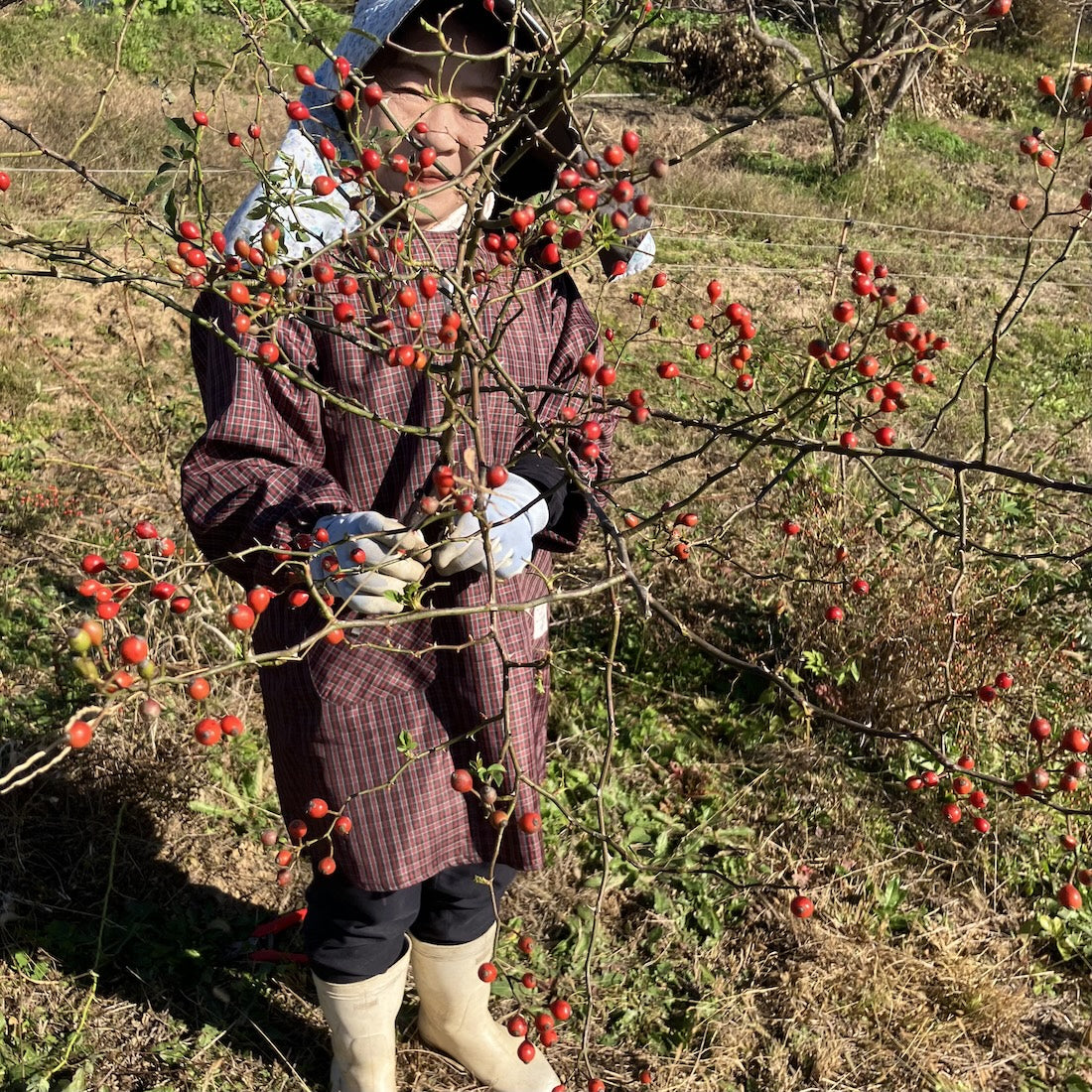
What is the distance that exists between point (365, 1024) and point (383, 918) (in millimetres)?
252

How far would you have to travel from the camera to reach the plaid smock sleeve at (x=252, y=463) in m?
1.52

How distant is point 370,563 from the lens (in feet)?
4.07

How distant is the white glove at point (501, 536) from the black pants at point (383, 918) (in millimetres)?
650

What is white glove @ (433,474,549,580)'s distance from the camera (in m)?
1.36

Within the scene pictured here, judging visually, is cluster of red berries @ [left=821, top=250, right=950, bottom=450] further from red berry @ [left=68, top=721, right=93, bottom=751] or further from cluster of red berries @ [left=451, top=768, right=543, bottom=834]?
red berry @ [left=68, top=721, right=93, bottom=751]

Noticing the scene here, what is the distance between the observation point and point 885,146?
9594 mm

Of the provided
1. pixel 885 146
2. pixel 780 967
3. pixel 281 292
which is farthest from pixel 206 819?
pixel 885 146

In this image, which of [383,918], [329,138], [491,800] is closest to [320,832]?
[383,918]

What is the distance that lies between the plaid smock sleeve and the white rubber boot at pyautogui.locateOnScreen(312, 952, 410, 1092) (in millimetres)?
808

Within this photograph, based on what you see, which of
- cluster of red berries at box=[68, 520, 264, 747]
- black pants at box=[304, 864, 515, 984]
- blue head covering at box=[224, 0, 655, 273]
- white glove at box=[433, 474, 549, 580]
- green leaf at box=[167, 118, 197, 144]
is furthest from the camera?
black pants at box=[304, 864, 515, 984]

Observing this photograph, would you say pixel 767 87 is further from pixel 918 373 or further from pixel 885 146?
pixel 918 373

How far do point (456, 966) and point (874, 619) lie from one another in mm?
1600

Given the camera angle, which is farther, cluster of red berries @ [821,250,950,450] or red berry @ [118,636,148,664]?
cluster of red berries @ [821,250,950,450]

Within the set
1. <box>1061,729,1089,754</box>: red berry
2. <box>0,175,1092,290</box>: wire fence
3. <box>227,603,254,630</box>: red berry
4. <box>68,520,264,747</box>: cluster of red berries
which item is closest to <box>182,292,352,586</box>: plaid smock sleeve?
<box>68,520,264,747</box>: cluster of red berries
